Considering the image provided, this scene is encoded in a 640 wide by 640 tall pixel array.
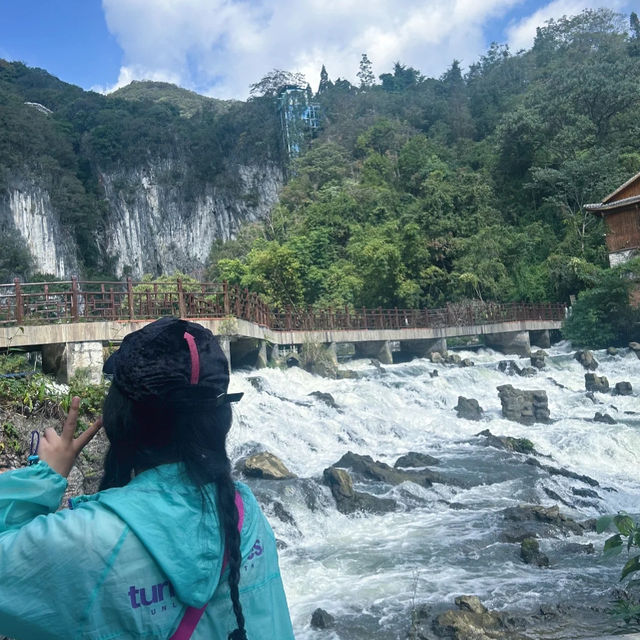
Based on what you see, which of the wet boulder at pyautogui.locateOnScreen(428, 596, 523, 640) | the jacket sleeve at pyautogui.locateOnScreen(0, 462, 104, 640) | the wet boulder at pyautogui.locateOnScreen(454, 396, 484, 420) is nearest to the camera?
the jacket sleeve at pyautogui.locateOnScreen(0, 462, 104, 640)

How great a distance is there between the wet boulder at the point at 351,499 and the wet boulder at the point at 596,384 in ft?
30.9

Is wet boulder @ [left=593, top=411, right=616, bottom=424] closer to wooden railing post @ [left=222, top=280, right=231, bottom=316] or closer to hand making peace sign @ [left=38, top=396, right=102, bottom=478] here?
wooden railing post @ [left=222, top=280, right=231, bottom=316]

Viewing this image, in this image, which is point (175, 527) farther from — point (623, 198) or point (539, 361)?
point (623, 198)

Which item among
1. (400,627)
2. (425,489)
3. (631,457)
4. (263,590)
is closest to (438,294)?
(631,457)

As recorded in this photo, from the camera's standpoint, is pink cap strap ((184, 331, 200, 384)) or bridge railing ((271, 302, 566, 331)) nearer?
pink cap strap ((184, 331, 200, 384))

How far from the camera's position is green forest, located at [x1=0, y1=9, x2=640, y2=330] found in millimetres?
26438

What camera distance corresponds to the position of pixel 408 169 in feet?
119

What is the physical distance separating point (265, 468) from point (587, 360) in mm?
13371

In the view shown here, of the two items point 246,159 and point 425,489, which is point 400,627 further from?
point 246,159

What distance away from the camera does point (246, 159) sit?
4206 centimetres

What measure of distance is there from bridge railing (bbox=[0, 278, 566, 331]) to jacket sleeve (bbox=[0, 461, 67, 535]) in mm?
9253

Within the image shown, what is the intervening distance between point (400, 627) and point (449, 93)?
53.0 metres

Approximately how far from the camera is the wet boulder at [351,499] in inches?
303

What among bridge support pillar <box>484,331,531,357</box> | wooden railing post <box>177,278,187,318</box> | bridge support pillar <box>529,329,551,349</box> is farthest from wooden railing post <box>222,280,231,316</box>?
bridge support pillar <box>529,329,551,349</box>
